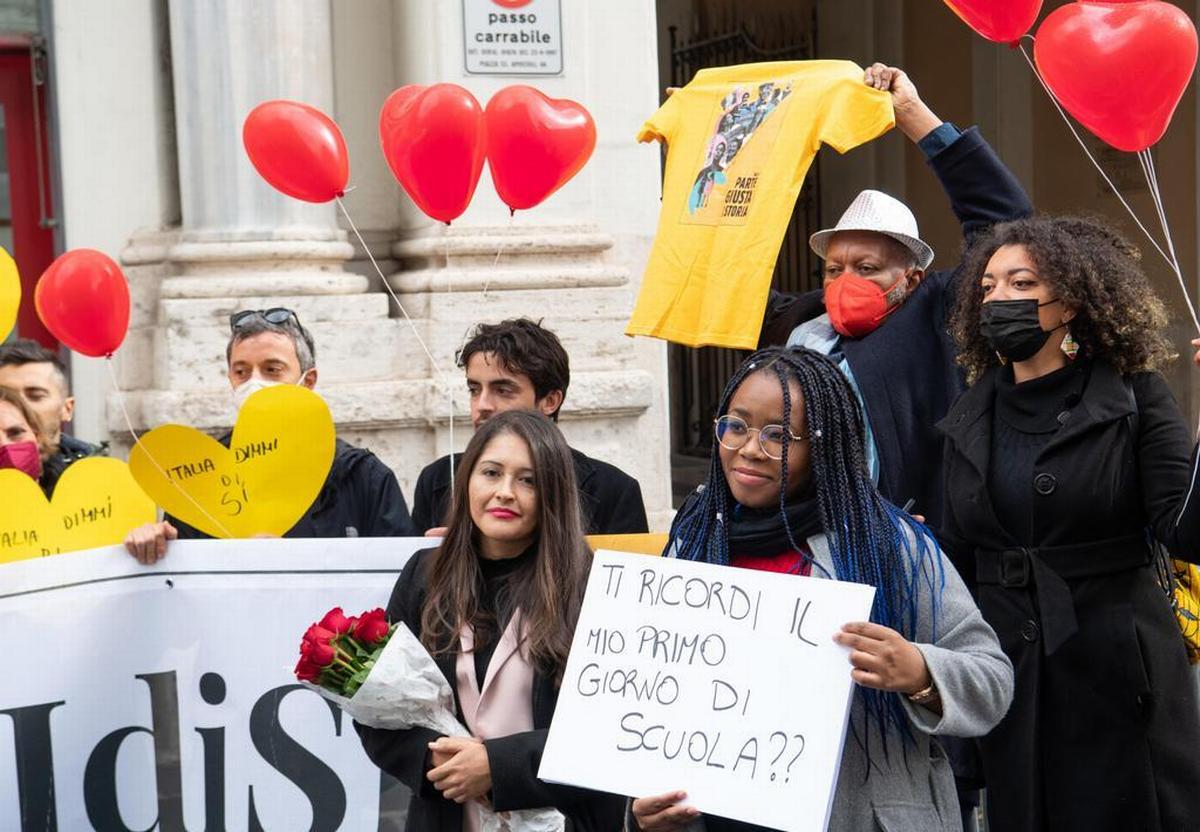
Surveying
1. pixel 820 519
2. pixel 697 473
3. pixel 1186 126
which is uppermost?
pixel 1186 126

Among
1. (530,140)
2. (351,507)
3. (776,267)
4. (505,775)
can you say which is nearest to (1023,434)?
(505,775)

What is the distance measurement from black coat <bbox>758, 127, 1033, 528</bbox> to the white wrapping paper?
4.21 ft

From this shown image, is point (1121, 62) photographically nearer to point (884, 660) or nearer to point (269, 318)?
point (884, 660)

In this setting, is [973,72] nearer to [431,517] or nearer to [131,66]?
[131,66]

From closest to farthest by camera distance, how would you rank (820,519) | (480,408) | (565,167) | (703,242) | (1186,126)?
(820,519) < (480,408) < (703,242) < (565,167) < (1186,126)

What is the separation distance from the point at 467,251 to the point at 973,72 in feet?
20.1

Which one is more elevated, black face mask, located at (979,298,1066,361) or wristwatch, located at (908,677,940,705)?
black face mask, located at (979,298,1066,361)

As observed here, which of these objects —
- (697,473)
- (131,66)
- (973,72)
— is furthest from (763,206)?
(973,72)

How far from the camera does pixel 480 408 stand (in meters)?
4.04

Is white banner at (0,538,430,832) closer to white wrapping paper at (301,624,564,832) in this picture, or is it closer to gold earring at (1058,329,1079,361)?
white wrapping paper at (301,624,564,832)

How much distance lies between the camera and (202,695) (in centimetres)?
398

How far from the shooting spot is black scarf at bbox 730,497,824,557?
8.69 ft

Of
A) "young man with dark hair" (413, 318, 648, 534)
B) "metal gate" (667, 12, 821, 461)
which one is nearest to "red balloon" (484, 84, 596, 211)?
"young man with dark hair" (413, 318, 648, 534)

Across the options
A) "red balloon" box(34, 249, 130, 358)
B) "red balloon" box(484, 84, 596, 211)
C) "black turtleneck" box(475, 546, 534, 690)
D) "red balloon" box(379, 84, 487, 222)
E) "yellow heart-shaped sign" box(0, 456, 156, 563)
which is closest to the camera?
"black turtleneck" box(475, 546, 534, 690)
